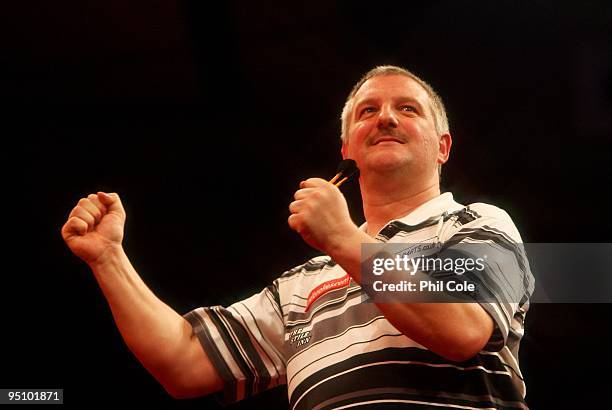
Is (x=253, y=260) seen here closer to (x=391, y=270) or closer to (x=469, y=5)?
(x=469, y=5)

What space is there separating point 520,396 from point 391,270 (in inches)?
10.2

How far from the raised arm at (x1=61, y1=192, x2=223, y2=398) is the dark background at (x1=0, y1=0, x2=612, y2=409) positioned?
92cm

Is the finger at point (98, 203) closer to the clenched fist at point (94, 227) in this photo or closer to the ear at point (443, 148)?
the clenched fist at point (94, 227)

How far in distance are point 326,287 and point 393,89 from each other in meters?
0.45

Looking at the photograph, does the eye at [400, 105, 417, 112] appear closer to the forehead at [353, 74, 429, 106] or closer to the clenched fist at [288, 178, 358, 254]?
the forehead at [353, 74, 429, 106]

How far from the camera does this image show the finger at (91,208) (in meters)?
1.07

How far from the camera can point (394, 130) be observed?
125 centimetres

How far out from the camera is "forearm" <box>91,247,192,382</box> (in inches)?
41.5

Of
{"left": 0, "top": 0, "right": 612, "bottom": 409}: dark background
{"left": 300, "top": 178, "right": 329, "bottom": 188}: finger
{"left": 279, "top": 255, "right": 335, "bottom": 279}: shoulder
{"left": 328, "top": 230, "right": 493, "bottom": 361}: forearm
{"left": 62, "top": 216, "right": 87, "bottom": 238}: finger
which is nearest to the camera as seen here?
{"left": 328, "top": 230, "right": 493, "bottom": 361}: forearm

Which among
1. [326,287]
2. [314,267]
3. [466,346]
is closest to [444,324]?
[466,346]

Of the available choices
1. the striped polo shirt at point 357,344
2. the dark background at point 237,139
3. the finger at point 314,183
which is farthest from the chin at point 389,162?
the dark background at point 237,139

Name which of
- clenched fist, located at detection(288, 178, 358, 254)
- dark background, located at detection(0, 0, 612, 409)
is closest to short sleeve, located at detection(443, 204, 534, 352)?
clenched fist, located at detection(288, 178, 358, 254)

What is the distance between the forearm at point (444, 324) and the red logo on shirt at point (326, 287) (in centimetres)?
21

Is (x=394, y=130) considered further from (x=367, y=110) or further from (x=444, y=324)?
(x=444, y=324)
